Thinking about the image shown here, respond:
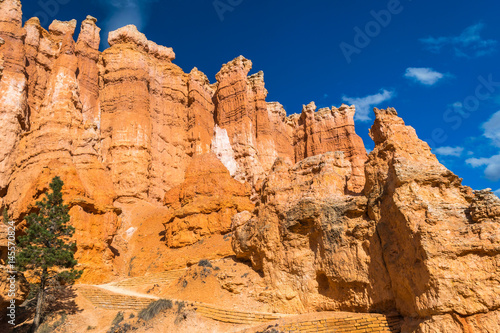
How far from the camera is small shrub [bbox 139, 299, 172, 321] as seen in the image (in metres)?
15.8

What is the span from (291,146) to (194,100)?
61.1 feet

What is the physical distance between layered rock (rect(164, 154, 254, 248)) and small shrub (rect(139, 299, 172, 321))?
1242 centimetres

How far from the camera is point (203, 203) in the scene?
1189 inches

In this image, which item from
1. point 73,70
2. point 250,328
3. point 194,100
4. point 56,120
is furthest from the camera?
point 194,100

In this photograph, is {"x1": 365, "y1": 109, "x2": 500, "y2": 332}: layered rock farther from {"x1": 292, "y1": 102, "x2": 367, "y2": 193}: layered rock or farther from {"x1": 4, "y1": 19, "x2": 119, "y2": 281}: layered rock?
{"x1": 292, "y1": 102, "x2": 367, "y2": 193}: layered rock

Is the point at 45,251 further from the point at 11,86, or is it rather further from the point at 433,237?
the point at 11,86

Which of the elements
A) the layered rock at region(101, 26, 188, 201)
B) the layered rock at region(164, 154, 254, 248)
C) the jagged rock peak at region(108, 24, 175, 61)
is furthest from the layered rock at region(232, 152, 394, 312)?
the jagged rock peak at region(108, 24, 175, 61)

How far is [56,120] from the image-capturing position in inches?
1438

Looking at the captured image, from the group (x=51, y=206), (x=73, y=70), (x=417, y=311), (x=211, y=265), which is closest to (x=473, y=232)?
(x=417, y=311)

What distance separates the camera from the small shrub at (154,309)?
15.8 metres

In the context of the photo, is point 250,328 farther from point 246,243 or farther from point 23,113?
point 23,113

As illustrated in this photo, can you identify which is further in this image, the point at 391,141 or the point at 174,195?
the point at 174,195

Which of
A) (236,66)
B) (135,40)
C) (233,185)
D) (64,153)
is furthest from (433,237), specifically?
(135,40)

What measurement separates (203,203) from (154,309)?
14.5 m
